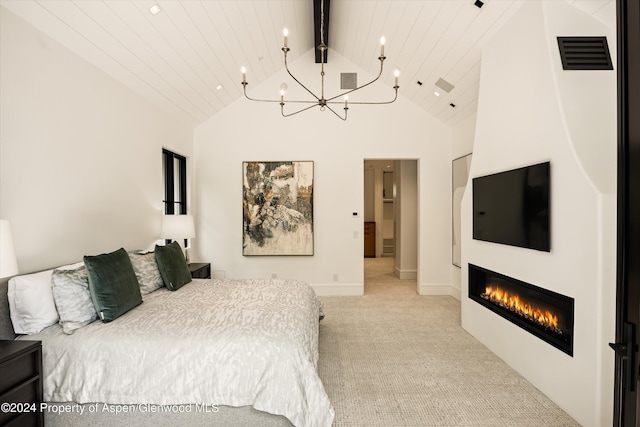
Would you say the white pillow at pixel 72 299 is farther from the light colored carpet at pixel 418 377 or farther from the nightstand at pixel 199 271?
the nightstand at pixel 199 271

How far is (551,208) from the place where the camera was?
8.00ft

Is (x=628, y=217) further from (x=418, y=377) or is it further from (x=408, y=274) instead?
(x=408, y=274)

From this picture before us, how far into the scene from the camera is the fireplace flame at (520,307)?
8.22ft

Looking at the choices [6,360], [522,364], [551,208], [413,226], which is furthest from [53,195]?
[413,226]

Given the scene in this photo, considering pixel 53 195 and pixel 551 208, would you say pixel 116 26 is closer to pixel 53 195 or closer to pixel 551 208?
pixel 53 195

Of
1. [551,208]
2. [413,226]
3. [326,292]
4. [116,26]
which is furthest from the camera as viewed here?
[413,226]

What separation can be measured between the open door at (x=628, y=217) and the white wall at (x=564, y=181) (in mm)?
1165

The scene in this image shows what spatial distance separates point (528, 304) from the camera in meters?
2.76

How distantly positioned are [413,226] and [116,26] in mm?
5516

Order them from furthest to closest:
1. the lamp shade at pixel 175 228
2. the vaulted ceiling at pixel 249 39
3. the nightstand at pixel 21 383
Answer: the lamp shade at pixel 175 228
the vaulted ceiling at pixel 249 39
the nightstand at pixel 21 383

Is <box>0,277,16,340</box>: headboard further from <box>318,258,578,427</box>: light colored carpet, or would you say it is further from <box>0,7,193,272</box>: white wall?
<box>318,258,578,427</box>: light colored carpet

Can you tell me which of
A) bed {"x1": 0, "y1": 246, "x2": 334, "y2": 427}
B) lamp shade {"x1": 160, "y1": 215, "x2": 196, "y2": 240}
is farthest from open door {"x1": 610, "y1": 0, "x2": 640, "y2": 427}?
lamp shade {"x1": 160, "y1": 215, "x2": 196, "y2": 240}

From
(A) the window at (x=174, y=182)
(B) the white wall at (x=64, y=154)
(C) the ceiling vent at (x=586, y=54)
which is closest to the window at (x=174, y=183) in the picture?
(A) the window at (x=174, y=182)

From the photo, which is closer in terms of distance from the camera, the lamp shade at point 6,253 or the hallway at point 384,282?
Answer: the lamp shade at point 6,253
